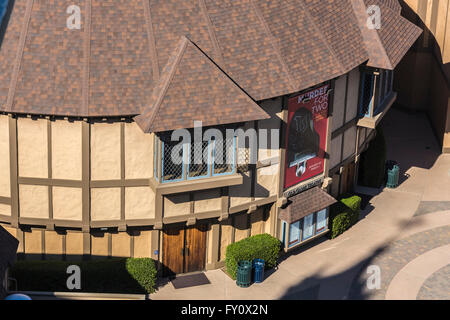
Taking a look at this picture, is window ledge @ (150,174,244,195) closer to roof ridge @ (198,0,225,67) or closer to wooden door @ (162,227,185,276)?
wooden door @ (162,227,185,276)

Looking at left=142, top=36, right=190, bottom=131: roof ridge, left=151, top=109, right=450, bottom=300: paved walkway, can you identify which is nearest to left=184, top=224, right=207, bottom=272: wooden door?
left=151, top=109, right=450, bottom=300: paved walkway

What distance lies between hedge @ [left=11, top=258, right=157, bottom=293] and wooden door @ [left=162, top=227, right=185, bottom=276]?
3.47ft

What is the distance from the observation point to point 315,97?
33.1 metres

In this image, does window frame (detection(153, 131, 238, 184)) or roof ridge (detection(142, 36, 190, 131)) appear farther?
window frame (detection(153, 131, 238, 184))

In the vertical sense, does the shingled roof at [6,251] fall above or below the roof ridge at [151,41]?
below

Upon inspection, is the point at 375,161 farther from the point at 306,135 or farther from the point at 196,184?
the point at 196,184

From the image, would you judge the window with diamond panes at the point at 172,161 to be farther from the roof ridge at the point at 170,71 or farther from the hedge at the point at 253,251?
the hedge at the point at 253,251

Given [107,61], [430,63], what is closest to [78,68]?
[107,61]

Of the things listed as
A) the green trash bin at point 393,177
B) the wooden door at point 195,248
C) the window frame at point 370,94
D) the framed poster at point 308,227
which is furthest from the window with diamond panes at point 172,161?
the green trash bin at point 393,177

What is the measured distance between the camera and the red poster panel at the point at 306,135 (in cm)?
3250

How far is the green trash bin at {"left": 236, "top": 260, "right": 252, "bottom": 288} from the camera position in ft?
104

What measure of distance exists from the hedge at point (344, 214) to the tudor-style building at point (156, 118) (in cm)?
240

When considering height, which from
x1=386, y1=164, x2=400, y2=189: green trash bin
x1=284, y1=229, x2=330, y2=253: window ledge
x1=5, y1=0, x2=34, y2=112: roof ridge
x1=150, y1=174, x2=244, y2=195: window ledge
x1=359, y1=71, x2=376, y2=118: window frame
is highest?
x1=5, y1=0, x2=34, y2=112: roof ridge

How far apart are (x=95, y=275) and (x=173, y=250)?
317 cm
